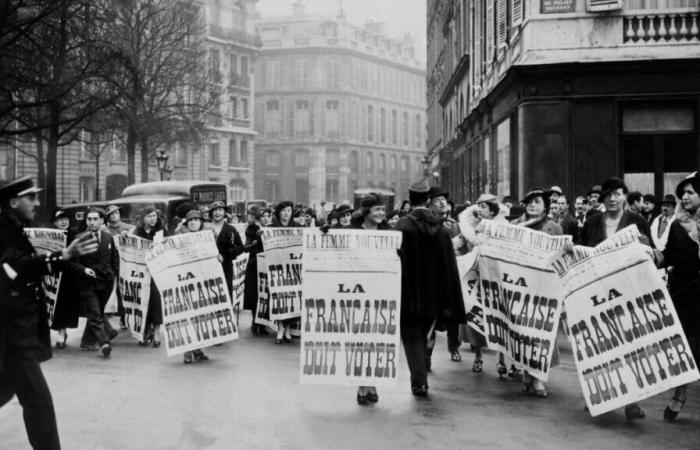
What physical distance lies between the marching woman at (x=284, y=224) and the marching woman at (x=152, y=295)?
5.29 feet

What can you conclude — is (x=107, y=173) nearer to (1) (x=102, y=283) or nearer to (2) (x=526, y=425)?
(1) (x=102, y=283)

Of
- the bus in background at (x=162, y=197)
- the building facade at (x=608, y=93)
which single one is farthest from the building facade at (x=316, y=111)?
the building facade at (x=608, y=93)

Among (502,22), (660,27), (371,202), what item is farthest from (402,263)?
(502,22)

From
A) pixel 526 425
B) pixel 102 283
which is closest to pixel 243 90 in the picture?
pixel 102 283

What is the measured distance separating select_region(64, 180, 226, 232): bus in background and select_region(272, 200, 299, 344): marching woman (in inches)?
651

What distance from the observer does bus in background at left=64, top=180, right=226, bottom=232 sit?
30391 mm

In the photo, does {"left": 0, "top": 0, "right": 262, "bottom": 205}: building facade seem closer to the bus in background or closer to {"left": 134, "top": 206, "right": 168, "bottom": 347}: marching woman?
the bus in background

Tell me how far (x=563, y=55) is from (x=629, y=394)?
12.7m

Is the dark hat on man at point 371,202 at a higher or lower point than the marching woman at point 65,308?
higher

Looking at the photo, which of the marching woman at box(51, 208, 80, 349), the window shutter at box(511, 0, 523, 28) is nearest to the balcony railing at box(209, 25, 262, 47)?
the window shutter at box(511, 0, 523, 28)

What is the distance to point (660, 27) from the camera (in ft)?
60.7

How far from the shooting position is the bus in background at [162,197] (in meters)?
30.4

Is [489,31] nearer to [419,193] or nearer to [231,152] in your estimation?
[419,193]

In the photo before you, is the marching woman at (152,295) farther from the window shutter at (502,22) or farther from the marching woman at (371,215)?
the window shutter at (502,22)
